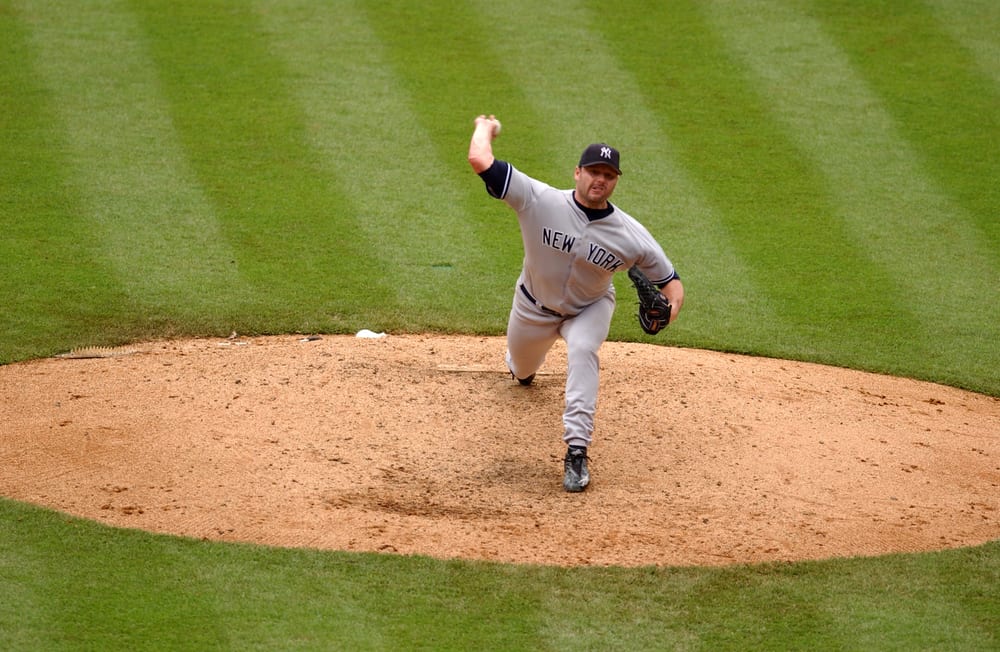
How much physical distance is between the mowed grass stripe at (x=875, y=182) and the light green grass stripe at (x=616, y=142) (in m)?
1.08

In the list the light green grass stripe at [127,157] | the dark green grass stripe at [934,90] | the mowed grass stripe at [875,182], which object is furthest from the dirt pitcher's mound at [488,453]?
the dark green grass stripe at [934,90]

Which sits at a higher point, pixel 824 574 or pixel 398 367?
pixel 824 574

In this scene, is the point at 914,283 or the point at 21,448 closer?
the point at 21,448

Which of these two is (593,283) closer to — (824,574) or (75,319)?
(824,574)

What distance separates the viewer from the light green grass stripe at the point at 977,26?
13.2 meters

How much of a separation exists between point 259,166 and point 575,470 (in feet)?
18.8

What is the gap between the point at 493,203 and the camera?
1091cm

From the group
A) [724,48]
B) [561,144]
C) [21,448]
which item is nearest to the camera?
[21,448]

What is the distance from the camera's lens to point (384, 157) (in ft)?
37.0

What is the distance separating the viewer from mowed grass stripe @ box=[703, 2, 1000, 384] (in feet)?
30.4

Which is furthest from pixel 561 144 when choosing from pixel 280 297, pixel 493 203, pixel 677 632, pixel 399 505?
pixel 677 632

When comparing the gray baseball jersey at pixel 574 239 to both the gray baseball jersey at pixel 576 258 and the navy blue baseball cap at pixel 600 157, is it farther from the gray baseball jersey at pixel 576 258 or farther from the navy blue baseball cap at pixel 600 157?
the navy blue baseball cap at pixel 600 157

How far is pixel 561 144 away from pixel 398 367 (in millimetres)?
4272

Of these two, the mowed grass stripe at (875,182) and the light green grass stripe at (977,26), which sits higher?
the light green grass stripe at (977,26)
